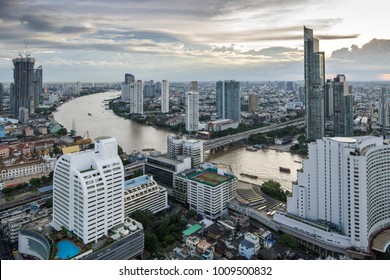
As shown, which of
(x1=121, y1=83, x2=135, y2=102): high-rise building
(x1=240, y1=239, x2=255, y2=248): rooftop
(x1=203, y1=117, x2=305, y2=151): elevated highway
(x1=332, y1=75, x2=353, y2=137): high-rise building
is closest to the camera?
(x1=240, y1=239, x2=255, y2=248): rooftop

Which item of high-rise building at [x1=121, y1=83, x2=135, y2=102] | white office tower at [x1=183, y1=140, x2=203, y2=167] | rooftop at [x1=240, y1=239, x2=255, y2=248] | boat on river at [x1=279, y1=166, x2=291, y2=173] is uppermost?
high-rise building at [x1=121, y1=83, x2=135, y2=102]

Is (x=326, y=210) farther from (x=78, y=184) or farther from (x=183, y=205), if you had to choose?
(x=78, y=184)

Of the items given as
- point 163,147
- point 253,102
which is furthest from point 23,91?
point 253,102

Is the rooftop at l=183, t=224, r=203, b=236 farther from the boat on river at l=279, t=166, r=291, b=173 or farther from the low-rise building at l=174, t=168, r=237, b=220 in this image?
the boat on river at l=279, t=166, r=291, b=173

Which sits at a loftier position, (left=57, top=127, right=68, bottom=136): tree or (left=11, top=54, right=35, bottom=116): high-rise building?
(left=11, top=54, right=35, bottom=116): high-rise building

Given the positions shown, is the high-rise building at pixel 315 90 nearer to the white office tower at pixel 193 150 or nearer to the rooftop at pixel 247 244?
the white office tower at pixel 193 150

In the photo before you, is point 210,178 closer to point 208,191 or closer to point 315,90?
point 208,191

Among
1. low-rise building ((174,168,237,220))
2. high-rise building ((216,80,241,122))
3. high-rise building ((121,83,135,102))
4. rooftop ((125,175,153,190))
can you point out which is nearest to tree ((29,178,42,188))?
rooftop ((125,175,153,190))

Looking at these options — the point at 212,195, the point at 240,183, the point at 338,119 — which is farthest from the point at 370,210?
the point at 338,119
